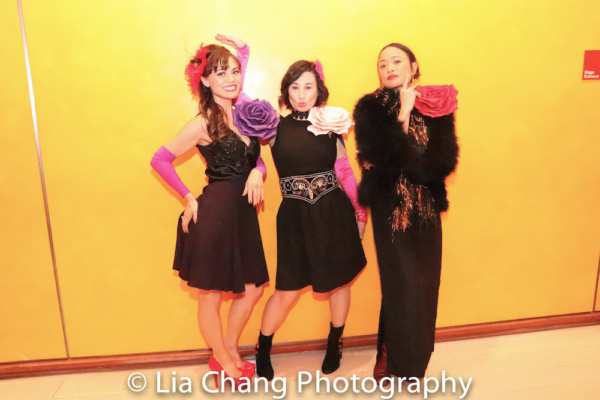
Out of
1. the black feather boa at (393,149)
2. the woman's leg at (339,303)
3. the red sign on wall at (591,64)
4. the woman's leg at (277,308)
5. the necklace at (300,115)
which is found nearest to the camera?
the black feather boa at (393,149)

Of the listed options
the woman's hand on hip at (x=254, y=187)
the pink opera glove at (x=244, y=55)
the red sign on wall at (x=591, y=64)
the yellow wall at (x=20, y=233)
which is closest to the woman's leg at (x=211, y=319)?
the woman's hand on hip at (x=254, y=187)

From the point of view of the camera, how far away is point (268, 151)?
7.14ft

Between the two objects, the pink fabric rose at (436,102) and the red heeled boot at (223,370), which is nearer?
the pink fabric rose at (436,102)

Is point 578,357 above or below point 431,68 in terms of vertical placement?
below

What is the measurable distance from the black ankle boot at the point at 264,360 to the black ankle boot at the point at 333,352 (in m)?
0.31

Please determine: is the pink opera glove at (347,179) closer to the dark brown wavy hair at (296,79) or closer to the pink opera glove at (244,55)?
the dark brown wavy hair at (296,79)

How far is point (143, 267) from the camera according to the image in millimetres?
2207

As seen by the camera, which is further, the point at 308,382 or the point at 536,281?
the point at 536,281

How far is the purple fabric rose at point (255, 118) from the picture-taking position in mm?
1785

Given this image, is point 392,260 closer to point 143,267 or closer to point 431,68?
point 431,68

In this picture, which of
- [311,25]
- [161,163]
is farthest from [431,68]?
[161,163]

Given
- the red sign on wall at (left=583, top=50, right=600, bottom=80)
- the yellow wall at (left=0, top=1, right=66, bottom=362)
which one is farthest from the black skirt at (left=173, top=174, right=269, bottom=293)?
the red sign on wall at (left=583, top=50, right=600, bottom=80)

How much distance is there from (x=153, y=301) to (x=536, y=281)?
2.43m

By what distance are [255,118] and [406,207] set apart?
2.68ft
